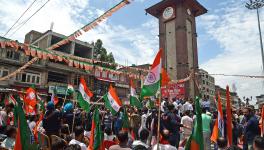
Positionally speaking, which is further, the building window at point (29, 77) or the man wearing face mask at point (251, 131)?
the building window at point (29, 77)

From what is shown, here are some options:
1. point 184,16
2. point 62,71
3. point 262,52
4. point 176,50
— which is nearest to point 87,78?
point 62,71

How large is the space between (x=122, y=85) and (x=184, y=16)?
638 inches

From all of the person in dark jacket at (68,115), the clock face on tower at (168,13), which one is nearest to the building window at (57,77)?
the clock face on tower at (168,13)

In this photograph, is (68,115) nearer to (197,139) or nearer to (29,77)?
(197,139)

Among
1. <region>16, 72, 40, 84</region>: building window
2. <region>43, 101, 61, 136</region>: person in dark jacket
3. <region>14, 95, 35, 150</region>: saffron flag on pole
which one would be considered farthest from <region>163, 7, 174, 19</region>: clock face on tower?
<region>14, 95, 35, 150</region>: saffron flag on pole

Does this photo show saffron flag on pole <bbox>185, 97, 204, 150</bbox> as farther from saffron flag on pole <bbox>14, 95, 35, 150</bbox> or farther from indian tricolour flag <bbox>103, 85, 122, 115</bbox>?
indian tricolour flag <bbox>103, 85, 122, 115</bbox>

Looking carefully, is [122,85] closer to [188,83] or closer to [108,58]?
[108,58]

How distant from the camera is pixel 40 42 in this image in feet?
105

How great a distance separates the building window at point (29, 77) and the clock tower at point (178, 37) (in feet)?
58.8

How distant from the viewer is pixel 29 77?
2842cm

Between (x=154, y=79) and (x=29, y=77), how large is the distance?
26948 mm

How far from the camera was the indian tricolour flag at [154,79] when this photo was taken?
5145 millimetres

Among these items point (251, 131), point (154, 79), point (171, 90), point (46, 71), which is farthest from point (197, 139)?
point (46, 71)

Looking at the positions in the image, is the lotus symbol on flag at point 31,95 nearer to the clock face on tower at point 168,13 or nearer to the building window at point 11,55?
the building window at point 11,55
